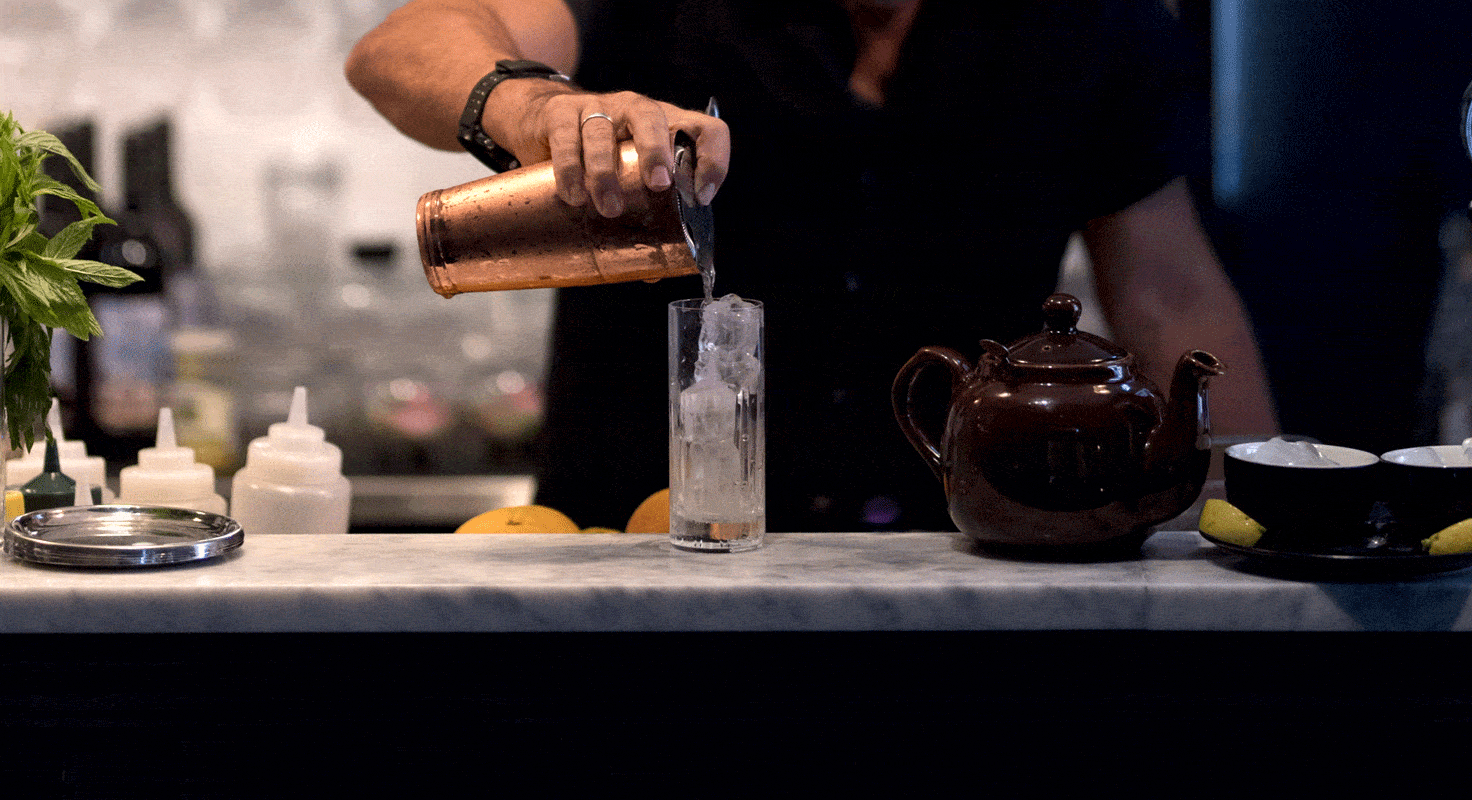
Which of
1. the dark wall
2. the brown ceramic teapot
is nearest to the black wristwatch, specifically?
the brown ceramic teapot

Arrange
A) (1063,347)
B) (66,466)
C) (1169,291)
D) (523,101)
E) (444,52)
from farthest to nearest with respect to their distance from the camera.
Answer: (1169,291) → (444,52) → (66,466) → (523,101) → (1063,347)

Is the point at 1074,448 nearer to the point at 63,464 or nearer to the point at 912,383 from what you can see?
the point at 912,383

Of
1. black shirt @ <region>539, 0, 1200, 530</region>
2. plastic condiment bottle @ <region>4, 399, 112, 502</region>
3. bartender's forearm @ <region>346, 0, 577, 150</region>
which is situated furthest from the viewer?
black shirt @ <region>539, 0, 1200, 530</region>

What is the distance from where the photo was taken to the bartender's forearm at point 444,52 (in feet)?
5.67

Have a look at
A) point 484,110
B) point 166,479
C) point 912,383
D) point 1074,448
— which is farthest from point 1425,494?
point 166,479

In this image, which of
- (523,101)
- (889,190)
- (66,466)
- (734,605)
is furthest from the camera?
(889,190)

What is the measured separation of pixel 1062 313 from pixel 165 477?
1034 mm

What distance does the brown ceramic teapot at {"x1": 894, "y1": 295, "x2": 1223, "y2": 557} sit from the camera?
1.01m

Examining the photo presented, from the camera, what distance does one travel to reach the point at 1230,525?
40.6 inches

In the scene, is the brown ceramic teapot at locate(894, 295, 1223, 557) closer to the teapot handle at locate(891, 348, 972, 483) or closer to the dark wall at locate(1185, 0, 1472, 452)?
the teapot handle at locate(891, 348, 972, 483)

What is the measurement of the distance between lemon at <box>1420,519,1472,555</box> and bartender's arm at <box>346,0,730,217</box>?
674mm

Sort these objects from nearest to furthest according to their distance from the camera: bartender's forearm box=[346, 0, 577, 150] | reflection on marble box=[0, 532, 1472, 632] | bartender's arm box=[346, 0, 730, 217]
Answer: reflection on marble box=[0, 532, 1472, 632]
bartender's arm box=[346, 0, 730, 217]
bartender's forearm box=[346, 0, 577, 150]

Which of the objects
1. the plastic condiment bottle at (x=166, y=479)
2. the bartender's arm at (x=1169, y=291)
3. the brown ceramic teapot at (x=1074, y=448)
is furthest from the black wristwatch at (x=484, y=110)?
the bartender's arm at (x=1169, y=291)

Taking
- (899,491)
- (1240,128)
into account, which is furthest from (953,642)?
(1240,128)
